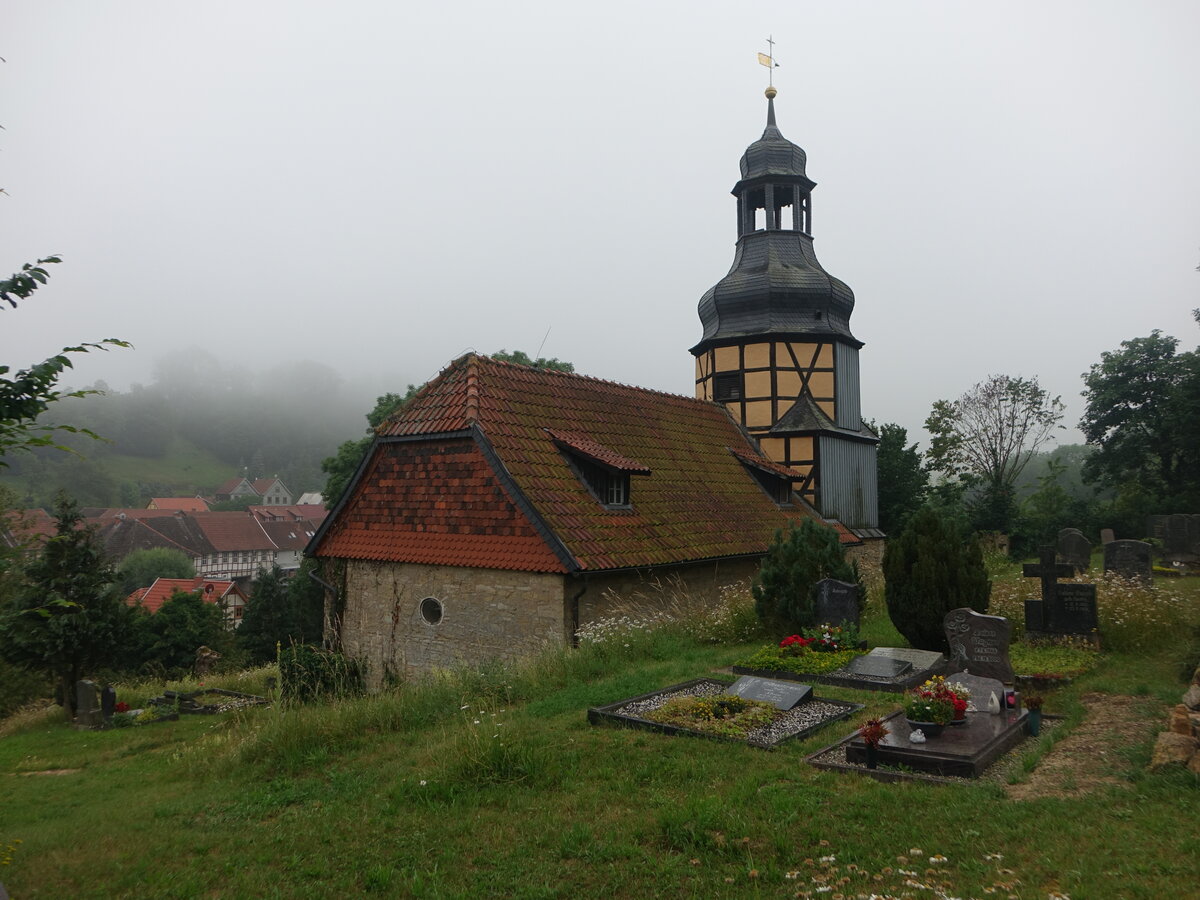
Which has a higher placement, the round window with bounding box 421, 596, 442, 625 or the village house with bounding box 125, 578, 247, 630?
the round window with bounding box 421, 596, 442, 625

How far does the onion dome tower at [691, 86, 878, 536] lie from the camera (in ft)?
81.1

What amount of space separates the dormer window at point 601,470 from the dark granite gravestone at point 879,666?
20.0 ft

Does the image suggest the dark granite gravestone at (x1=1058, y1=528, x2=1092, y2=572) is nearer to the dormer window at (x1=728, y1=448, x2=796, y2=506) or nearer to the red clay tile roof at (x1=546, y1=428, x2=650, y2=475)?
the dormer window at (x1=728, y1=448, x2=796, y2=506)

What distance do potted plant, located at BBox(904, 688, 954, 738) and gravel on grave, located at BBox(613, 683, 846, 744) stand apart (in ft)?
3.47

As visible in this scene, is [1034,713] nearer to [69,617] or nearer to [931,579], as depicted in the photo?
[931,579]

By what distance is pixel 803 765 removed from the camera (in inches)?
Result: 283

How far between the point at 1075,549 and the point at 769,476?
8650mm

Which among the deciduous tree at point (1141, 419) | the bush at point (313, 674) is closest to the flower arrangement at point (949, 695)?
the bush at point (313, 674)

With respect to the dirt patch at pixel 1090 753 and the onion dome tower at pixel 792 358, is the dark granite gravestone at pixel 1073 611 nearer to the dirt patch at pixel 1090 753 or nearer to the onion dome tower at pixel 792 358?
the dirt patch at pixel 1090 753

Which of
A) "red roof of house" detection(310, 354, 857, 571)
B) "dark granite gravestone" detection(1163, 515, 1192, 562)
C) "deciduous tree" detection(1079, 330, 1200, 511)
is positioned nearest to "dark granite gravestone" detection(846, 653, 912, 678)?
"red roof of house" detection(310, 354, 857, 571)

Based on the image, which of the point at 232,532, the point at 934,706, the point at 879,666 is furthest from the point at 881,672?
the point at 232,532

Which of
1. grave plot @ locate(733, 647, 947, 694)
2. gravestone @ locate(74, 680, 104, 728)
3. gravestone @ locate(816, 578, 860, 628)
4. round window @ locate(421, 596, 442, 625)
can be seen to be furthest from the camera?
gravestone @ locate(74, 680, 104, 728)

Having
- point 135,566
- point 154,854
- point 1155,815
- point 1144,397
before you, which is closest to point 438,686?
point 154,854

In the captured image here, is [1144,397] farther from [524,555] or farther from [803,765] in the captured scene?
[803,765]
